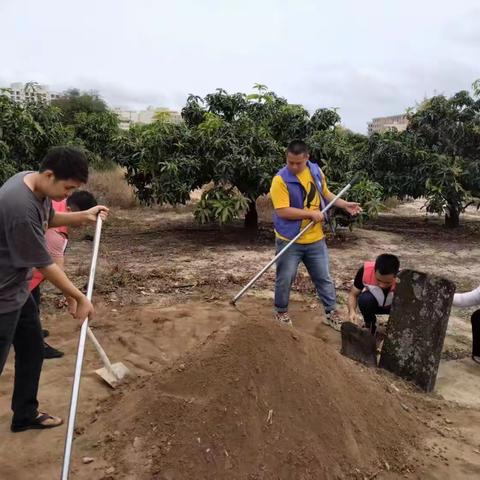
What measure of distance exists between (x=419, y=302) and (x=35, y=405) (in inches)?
93.9

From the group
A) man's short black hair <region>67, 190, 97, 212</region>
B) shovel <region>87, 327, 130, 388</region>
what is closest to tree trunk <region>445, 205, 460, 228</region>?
man's short black hair <region>67, 190, 97, 212</region>

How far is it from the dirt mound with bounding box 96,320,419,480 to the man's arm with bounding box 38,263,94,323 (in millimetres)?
588

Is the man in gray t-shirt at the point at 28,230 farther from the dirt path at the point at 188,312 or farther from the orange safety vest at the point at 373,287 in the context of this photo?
the orange safety vest at the point at 373,287

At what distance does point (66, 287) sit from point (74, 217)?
0.74m

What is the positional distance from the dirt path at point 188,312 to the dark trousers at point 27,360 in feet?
0.43

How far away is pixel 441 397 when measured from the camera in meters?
3.09

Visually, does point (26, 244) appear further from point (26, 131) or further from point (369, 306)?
point (26, 131)

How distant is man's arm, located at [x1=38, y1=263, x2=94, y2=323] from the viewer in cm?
209

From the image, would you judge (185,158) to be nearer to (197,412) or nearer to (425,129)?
(425,129)

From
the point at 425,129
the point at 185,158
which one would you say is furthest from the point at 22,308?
the point at 425,129

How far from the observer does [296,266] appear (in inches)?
149

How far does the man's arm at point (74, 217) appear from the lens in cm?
268

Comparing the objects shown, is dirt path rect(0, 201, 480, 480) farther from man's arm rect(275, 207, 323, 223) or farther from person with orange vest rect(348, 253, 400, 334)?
man's arm rect(275, 207, 323, 223)

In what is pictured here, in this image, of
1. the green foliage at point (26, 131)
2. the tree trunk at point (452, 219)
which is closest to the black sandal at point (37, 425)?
the green foliage at point (26, 131)
